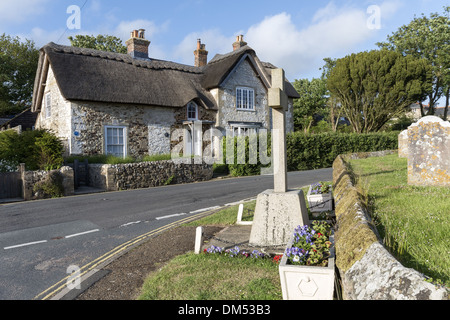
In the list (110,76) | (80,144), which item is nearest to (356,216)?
(80,144)

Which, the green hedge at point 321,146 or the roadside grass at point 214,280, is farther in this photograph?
the green hedge at point 321,146

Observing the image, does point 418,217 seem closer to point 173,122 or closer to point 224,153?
point 224,153

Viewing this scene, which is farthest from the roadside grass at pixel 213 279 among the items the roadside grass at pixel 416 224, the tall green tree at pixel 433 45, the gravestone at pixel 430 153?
the tall green tree at pixel 433 45

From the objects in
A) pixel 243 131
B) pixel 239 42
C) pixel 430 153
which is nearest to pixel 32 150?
pixel 243 131

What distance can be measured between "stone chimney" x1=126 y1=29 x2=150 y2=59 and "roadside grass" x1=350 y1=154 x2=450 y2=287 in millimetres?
20250

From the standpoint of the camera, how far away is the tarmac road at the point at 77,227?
4922mm

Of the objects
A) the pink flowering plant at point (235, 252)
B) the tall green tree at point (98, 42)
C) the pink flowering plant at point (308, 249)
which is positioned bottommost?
the pink flowering plant at point (235, 252)

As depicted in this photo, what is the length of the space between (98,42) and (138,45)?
66.1 ft

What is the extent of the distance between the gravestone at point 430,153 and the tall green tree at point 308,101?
115 ft

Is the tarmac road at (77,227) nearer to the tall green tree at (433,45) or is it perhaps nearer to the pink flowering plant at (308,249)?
the pink flowering plant at (308,249)

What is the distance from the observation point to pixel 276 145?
5.74 meters

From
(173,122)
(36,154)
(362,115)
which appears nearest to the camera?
(36,154)
